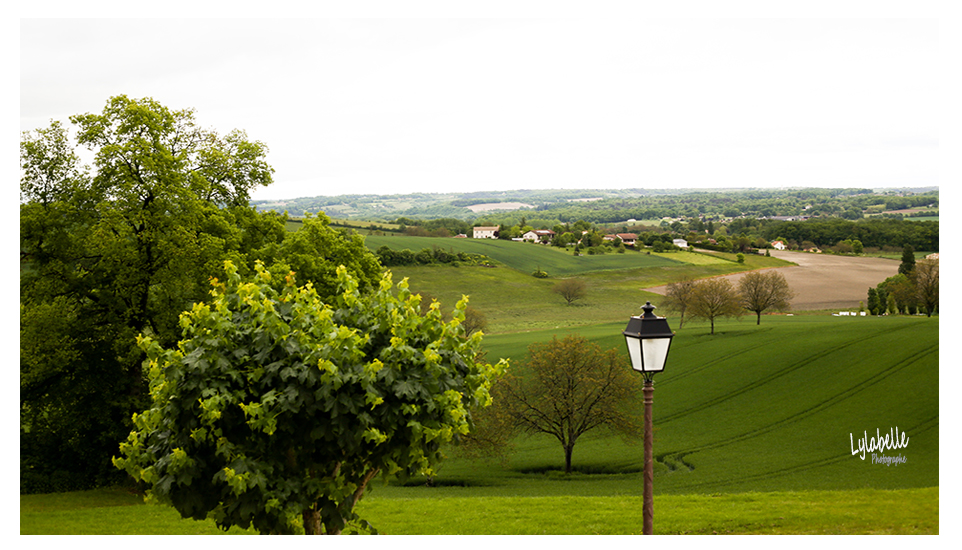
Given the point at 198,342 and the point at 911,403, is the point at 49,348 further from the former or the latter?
the point at 911,403

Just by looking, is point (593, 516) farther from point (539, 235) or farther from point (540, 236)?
point (539, 235)

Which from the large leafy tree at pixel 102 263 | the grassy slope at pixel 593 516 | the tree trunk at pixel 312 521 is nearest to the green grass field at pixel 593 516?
the grassy slope at pixel 593 516

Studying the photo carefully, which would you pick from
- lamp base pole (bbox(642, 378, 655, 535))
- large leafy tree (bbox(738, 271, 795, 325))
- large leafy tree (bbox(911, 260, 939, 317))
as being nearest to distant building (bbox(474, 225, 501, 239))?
large leafy tree (bbox(738, 271, 795, 325))

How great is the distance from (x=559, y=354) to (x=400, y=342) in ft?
51.5

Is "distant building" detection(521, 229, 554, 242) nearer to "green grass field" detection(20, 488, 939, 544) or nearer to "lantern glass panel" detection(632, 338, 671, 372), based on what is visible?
"green grass field" detection(20, 488, 939, 544)

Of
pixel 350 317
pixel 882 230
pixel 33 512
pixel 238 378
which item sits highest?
pixel 882 230

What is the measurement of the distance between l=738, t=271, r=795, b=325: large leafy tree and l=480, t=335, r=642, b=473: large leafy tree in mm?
11031

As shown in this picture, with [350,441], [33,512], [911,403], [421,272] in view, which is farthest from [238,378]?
[421,272]

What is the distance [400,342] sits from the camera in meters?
6.57

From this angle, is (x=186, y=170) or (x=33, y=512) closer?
(x=33, y=512)

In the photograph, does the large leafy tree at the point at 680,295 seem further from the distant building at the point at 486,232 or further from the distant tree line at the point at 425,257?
the distant building at the point at 486,232

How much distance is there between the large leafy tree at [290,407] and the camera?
243 inches

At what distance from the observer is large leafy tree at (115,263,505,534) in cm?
616

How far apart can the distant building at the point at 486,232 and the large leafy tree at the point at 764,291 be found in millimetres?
15877
